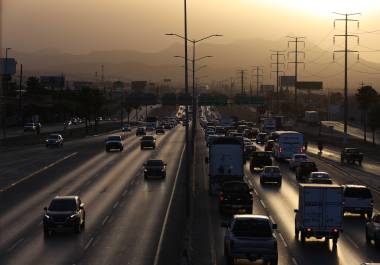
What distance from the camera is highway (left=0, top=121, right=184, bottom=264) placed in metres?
28.2

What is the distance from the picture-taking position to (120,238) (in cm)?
3175

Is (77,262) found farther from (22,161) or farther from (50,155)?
(50,155)

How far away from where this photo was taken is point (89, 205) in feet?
143

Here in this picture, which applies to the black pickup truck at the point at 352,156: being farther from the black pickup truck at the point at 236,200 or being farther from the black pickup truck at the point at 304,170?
the black pickup truck at the point at 236,200

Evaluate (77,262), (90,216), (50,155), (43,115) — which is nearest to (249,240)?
(77,262)

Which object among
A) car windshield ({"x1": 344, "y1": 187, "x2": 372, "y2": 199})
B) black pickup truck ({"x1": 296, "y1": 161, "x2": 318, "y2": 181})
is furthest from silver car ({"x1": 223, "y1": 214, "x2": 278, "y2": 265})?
black pickup truck ({"x1": 296, "y1": 161, "x2": 318, "y2": 181})

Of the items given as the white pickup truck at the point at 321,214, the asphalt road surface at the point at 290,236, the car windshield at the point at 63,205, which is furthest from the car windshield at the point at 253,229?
the car windshield at the point at 63,205

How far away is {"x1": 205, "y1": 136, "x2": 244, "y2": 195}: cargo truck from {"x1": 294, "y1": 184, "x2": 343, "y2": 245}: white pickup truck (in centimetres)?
1760

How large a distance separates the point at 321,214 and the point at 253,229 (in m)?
6.68

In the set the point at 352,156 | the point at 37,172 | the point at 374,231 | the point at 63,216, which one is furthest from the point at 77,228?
the point at 352,156

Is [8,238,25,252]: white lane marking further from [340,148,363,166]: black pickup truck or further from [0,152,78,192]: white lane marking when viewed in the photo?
[340,148,363,166]: black pickup truck

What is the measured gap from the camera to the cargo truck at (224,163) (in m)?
49.8

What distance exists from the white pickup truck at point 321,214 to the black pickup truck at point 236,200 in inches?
298

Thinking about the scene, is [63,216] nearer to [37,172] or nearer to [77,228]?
[77,228]
